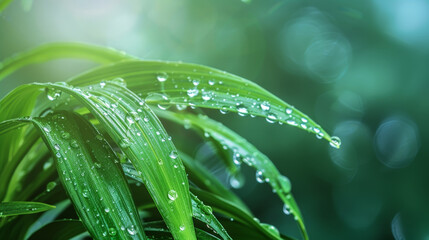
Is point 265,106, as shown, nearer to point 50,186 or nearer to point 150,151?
point 150,151

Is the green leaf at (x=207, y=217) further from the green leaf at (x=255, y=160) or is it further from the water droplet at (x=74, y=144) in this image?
the green leaf at (x=255, y=160)

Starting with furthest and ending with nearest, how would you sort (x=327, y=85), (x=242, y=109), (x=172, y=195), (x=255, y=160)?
(x=327, y=85) < (x=255, y=160) < (x=242, y=109) < (x=172, y=195)

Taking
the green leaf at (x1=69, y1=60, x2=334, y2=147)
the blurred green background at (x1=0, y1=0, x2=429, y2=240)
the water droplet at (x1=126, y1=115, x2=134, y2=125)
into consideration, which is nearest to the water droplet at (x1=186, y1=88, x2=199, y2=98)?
the green leaf at (x1=69, y1=60, x2=334, y2=147)

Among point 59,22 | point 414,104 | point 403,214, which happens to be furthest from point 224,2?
point 403,214

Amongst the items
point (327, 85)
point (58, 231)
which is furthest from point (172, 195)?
point (327, 85)

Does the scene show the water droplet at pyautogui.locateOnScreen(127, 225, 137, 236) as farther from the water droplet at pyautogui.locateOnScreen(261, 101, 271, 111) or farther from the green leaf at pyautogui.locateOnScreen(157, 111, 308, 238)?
the green leaf at pyautogui.locateOnScreen(157, 111, 308, 238)

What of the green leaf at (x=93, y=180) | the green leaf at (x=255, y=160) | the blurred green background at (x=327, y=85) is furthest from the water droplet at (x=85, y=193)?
the blurred green background at (x=327, y=85)
